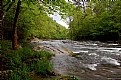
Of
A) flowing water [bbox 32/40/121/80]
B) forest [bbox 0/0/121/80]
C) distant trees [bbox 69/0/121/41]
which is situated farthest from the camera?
distant trees [bbox 69/0/121/41]

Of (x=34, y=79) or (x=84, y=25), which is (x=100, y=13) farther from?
(x=34, y=79)

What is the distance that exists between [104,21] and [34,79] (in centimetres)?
4982

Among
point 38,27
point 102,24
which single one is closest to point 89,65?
point 38,27

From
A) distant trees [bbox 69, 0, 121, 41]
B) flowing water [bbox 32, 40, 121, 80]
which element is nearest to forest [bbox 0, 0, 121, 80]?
distant trees [bbox 69, 0, 121, 41]

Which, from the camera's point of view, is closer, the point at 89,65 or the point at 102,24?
the point at 89,65

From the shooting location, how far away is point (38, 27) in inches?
1496

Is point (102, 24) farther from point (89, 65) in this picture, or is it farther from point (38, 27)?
point (89, 65)

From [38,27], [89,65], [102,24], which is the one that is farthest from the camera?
[102,24]

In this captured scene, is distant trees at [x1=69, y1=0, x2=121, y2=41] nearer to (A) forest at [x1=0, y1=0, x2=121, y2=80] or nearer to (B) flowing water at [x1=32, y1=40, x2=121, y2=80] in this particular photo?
(A) forest at [x1=0, y1=0, x2=121, y2=80]

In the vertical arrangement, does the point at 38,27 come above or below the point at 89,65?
above

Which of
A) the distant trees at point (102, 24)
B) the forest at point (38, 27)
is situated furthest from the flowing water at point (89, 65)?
the distant trees at point (102, 24)

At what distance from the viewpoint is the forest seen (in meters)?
9.29

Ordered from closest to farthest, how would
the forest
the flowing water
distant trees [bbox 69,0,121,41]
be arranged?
the forest → the flowing water → distant trees [bbox 69,0,121,41]

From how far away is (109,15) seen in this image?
54469 mm
